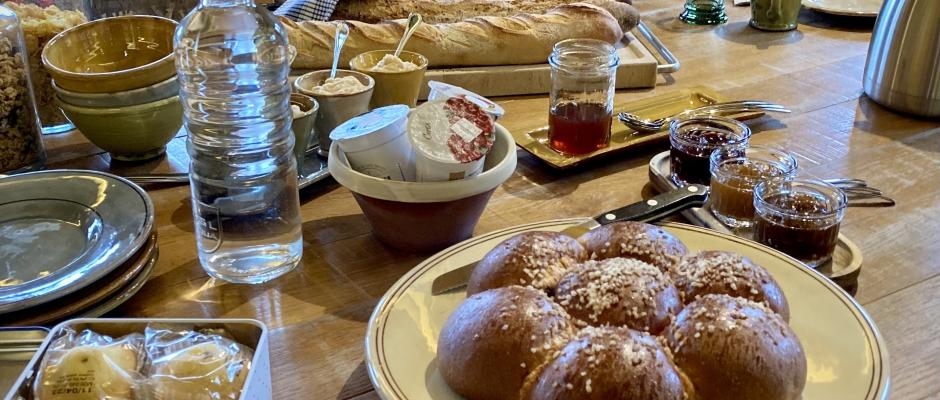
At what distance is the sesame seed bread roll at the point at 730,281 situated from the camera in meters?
0.78

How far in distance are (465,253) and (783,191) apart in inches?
18.2

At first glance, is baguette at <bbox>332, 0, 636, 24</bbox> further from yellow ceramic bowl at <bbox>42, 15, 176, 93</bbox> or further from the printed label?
the printed label

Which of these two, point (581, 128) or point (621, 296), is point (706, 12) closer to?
point (581, 128)

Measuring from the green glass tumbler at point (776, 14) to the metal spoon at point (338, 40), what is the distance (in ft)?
3.60

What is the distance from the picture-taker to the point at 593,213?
45.3 inches

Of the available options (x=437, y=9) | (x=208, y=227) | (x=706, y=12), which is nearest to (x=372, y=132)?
(x=208, y=227)

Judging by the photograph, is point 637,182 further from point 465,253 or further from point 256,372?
point 256,372

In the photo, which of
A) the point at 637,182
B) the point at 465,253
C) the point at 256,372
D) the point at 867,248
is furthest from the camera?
the point at 637,182

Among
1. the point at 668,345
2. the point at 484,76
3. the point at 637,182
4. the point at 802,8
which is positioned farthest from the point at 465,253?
the point at 802,8

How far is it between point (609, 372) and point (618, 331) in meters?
0.06

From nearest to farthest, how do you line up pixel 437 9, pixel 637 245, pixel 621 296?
pixel 621 296 < pixel 637 245 < pixel 437 9

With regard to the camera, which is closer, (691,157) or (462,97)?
(462,97)

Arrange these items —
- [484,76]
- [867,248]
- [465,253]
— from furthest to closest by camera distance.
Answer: [484,76]
[867,248]
[465,253]

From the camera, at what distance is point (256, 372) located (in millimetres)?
675
